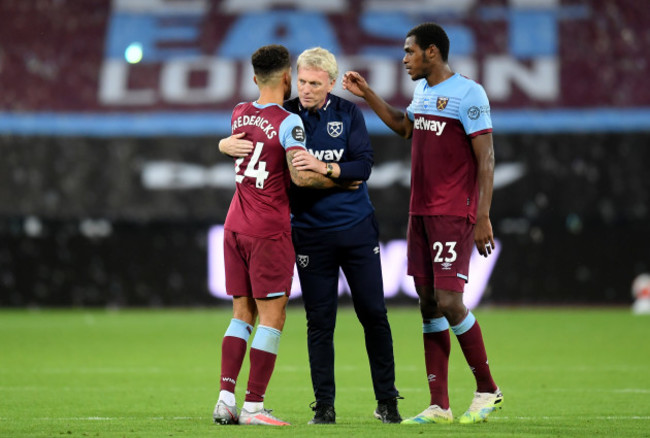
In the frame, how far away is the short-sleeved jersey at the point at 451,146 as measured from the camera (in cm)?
611

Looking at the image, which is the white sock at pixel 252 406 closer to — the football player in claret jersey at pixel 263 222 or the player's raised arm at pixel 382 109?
the football player in claret jersey at pixel 263 222

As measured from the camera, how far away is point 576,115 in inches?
699

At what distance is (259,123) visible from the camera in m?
5.98

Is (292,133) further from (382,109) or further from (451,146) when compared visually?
(451,146)

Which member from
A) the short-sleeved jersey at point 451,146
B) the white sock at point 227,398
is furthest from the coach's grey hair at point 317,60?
the white sock at point 227,398

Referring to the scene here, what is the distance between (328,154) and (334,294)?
80 centimetres

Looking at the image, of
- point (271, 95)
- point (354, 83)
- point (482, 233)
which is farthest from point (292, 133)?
point (482, 233)

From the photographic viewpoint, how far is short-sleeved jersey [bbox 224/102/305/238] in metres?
5.95

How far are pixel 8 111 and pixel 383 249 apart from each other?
6.85 meters

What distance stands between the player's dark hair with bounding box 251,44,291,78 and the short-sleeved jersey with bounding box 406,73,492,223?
2.87ft

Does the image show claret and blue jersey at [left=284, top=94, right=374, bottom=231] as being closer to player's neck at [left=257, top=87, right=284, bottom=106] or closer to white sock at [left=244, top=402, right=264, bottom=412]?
player's neck at [left=257, top=87, right=284, bottom=106]

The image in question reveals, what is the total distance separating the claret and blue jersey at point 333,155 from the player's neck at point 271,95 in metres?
0.21

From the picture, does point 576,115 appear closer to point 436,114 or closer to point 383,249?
point 383,249

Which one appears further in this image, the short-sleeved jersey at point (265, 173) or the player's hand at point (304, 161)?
the short-sleeved jersey at point (265, 173)
